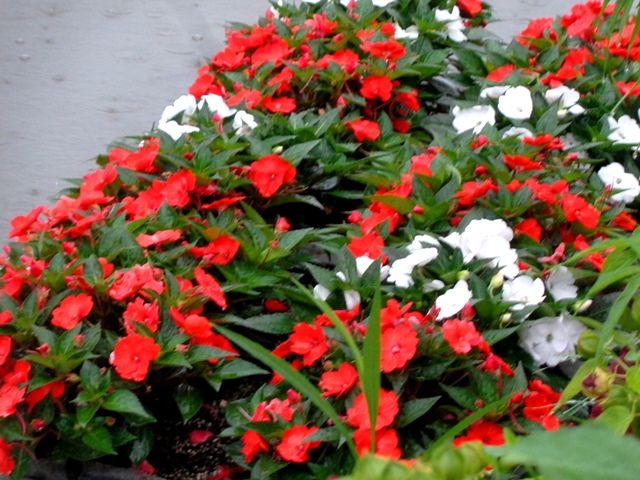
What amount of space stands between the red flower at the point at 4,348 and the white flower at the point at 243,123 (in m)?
0.78

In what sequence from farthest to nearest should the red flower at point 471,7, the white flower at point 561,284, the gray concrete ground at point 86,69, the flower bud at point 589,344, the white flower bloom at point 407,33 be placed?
the gray concrete ground at point 86,69, the red flower at point 471,7, the white flower bloom at point 407,33, the white flower at point 561,284, the flower bud at point 589,344

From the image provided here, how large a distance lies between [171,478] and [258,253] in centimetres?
43

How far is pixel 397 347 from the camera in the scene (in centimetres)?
138

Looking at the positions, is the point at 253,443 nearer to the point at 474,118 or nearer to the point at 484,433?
the point at 484,433

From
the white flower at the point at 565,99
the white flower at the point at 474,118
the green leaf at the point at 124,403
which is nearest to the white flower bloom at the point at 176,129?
the white flower at the point at 474,118

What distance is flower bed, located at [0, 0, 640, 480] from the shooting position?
4.53 feet

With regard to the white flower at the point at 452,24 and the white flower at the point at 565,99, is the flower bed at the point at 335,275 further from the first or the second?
the white flower at the point at 452,24

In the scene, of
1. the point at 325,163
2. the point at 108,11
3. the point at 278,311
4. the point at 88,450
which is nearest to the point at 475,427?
the point at 278,311

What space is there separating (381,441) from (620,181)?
36.4 inches

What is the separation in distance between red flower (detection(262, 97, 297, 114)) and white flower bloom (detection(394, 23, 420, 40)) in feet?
1.40

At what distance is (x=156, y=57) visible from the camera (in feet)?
12.0

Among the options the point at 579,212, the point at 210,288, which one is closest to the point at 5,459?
the point at 210,288

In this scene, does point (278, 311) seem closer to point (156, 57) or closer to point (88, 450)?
point (88, 450)

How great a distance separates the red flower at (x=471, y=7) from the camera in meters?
2.68
